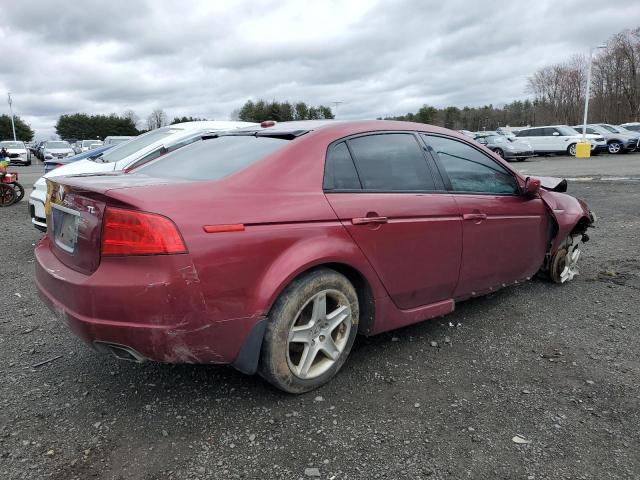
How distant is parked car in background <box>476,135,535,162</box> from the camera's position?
84.6 feet

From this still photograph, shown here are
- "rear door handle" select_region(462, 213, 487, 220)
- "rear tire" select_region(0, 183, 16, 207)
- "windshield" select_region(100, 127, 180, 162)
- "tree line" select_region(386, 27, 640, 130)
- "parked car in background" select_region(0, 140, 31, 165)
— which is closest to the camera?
"rear door handle" select_region(462, 213, 487, 220)

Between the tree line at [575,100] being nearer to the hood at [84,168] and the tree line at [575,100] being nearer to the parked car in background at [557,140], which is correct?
the parked car in background at [557,140]

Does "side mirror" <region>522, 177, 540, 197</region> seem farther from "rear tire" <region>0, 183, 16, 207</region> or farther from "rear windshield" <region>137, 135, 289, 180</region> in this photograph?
"rear tire" <region>0, 183, 16, 207</region>

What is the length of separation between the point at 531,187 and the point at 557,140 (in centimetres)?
2674

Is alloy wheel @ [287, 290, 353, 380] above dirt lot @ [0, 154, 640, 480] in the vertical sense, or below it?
above

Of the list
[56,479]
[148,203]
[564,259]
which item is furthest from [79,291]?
[564,259]

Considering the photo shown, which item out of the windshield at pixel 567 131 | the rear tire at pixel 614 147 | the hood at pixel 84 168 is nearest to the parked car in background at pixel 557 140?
the windshield at pixel 567 131

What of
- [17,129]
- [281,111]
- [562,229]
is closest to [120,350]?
[562,229]

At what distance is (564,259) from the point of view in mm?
4867

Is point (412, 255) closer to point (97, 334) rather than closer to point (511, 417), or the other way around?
point (511, 417)

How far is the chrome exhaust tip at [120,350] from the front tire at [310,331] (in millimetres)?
621

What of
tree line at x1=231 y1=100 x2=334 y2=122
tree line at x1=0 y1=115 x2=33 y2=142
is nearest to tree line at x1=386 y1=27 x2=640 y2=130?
tree line at x1=231 y1=100 x2=334 y2=122

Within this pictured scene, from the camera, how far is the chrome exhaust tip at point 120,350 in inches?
96.7

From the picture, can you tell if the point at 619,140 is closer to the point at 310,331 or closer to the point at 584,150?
the point at 584,150
